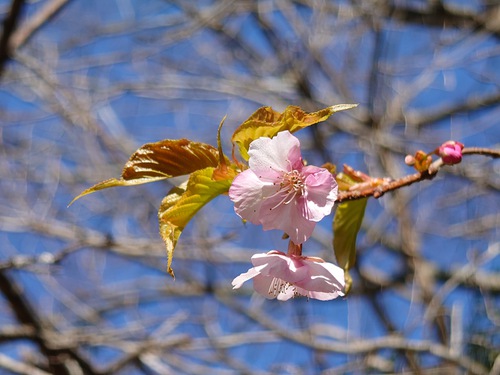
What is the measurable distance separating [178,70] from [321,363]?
1.85 m

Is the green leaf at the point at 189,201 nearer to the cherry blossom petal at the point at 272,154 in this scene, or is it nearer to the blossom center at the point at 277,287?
the cherry blossom petal at the point at 272,154

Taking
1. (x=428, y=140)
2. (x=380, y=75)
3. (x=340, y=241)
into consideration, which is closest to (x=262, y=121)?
(x=340, y=241)

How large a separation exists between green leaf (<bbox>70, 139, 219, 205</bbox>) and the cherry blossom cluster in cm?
6

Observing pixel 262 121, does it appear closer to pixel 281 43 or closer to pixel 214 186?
pixel 214 186

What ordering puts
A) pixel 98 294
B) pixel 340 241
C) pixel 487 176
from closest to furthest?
pixel 340 241, pixel 487 176, pixel 98 294

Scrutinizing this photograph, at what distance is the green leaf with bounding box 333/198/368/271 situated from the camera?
2.63 feet

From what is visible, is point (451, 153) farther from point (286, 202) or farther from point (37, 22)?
point (37, 22)

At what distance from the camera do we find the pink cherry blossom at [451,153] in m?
0.73

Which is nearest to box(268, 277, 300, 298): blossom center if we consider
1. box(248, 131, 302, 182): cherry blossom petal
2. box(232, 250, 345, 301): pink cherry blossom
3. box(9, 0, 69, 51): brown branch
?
box(232, 250, 345, 301): pink cherry blossom

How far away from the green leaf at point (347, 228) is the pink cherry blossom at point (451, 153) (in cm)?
11

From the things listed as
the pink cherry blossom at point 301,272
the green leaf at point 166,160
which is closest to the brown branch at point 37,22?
the green leaf at point 166,160

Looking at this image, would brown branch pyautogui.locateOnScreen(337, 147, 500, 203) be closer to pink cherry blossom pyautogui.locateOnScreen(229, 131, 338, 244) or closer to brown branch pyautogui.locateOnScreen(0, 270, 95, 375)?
pink cherry blossom pyautogui.locateOnScreen(229, 131, 338, 244)

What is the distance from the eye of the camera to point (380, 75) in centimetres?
271

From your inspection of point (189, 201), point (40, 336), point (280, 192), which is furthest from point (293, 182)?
point (40, 336)
